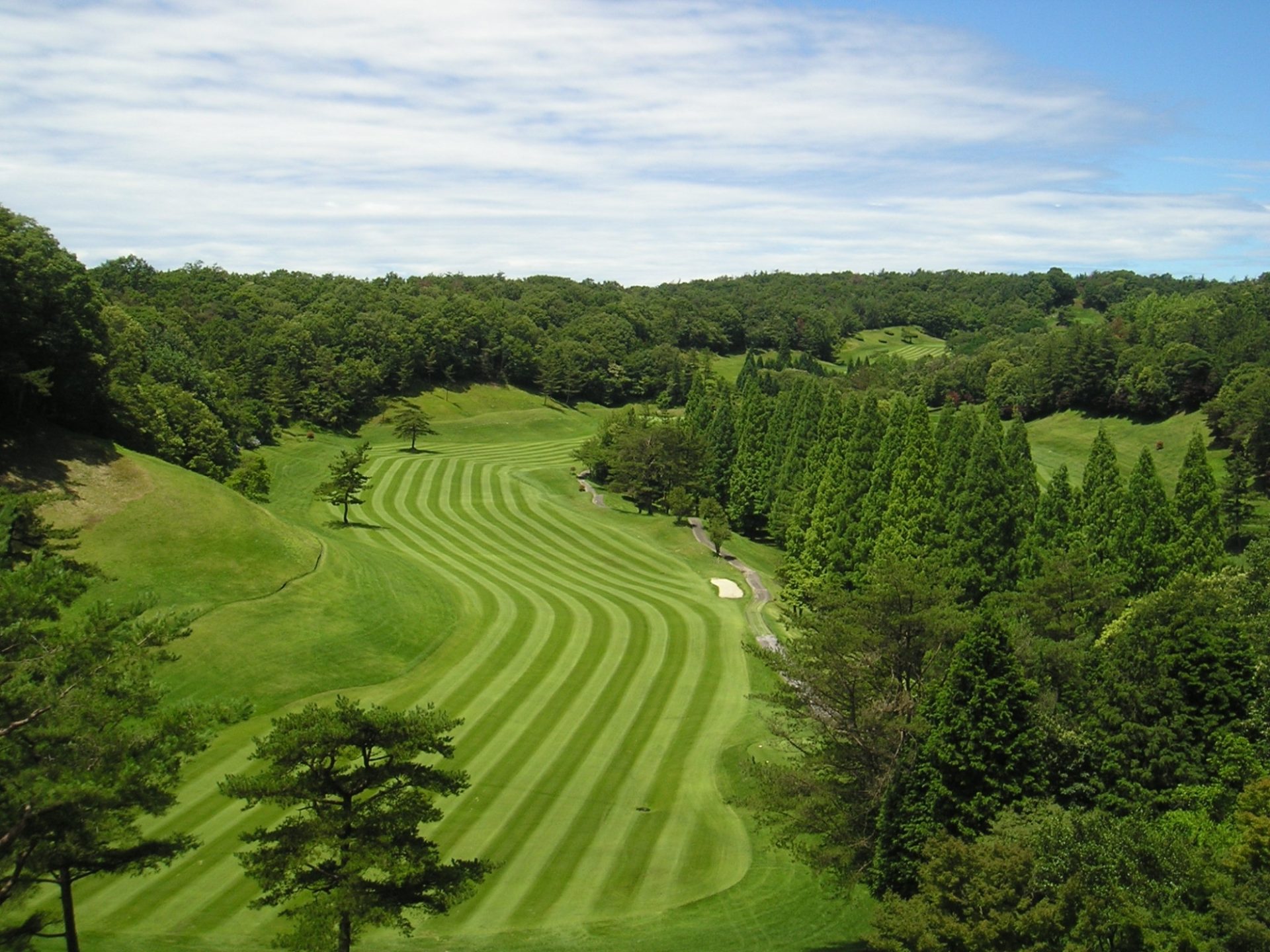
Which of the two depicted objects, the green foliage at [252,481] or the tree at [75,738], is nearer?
the tree at [75,738]

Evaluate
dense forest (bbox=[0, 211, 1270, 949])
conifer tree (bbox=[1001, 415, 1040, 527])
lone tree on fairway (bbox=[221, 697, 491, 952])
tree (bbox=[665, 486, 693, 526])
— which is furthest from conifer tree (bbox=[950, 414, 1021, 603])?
lone tree on fairway (bbox=[221, 697, 491, 952])

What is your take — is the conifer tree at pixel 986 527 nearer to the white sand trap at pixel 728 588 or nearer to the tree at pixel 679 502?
the white sand trap at pixel 728 588

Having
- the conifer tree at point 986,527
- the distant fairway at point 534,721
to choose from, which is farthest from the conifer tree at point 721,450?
the conifer tree at point 986,527

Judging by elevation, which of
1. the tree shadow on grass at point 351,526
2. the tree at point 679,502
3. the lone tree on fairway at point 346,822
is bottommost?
the tree shadow on grass at point 351,526

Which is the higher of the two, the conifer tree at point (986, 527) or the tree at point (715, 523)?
the conifer tree at point (986, 527)

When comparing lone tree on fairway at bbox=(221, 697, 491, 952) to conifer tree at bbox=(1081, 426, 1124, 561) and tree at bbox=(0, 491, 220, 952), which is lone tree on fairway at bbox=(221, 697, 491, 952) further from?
conifer tree at bbox=(1081, 426, 1124, 561)

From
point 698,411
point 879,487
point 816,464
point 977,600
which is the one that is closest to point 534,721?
point 977,600

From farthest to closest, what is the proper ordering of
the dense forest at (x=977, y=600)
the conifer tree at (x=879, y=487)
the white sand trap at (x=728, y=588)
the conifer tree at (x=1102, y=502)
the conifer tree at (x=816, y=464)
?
1. the conifer tree at (x=816, y=464)
2. the white sand trap at (x=728, y=588)
3. the conifer tree at (x=879, y=487)
4. the conifer tree at (x=1102, y=502)
5. the dense forest at (x=977, y=600)
